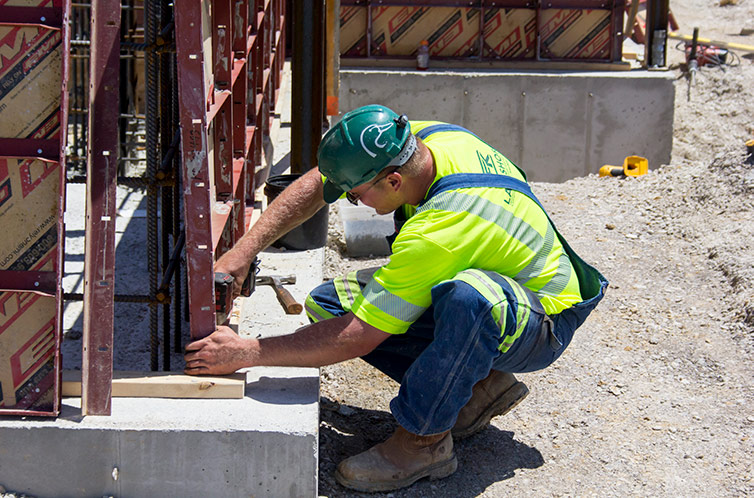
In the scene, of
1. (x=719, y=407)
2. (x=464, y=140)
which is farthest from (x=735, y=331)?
(x=464, y=140)

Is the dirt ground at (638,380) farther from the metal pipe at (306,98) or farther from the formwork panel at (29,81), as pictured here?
the formwork panel at (29,81)

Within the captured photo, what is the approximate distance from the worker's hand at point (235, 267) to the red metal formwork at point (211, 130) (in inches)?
4.3

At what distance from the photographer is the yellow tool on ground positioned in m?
8.18

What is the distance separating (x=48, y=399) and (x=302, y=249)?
2167 mm

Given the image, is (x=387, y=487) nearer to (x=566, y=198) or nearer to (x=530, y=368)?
(x=530, y=368)

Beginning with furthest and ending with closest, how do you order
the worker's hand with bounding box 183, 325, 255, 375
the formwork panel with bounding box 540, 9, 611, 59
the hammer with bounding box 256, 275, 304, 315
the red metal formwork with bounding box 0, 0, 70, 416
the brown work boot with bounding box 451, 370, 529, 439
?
the formwork panel with bounding box 540, 9, 611, 59 < the hammer with bounding box 256, 275, 304, 315 < the brown work boot with bounding box 451, 370, 529, 439 < the worker's hand with bounding box 183, 325, 255, 375 < the red metal formwork with bounding box 0, 0, 70, 416

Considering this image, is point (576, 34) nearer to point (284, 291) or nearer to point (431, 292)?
point (284, 291)

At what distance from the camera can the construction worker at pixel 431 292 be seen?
111 inches

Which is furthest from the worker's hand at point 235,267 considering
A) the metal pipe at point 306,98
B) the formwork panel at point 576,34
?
the formwork panel at point 576,34

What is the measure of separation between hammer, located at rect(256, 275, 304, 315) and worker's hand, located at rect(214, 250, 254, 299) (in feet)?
1.20

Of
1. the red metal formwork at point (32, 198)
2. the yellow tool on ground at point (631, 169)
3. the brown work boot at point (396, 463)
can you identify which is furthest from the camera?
the yellow tool on ground at point (631, 169)

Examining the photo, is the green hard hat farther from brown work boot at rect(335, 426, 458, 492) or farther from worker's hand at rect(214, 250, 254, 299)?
brown work boot at rect(335, 426, 458, 492)

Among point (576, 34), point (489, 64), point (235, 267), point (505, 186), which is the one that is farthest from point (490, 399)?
point (576, 34)

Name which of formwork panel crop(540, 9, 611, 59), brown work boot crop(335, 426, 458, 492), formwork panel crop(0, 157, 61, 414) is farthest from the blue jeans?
formwork panel crop(540, 9, 611, 59)
